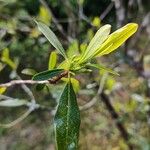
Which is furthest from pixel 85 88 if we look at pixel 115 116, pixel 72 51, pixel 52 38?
pixel 52 38

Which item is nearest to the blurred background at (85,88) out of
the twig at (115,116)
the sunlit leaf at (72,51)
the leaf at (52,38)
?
the twig at (115,116)

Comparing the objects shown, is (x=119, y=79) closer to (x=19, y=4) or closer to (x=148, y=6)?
(x=19, y=4)

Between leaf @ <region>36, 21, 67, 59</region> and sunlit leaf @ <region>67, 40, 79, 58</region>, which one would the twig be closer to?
sunlit leaf @ <region>67, 40, 79, 58</region>

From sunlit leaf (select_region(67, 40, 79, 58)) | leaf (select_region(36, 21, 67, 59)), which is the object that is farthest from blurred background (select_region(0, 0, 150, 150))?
leaf (select_region(36, 21, 67, 59))

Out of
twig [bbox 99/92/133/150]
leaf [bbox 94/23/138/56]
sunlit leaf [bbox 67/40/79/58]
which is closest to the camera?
leaf [bbox 94/23/138/56]

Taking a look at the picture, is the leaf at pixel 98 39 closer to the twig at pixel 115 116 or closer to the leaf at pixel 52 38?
the leaf at pixel 52 38

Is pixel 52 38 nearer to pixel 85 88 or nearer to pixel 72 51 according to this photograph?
pixel 72 51
